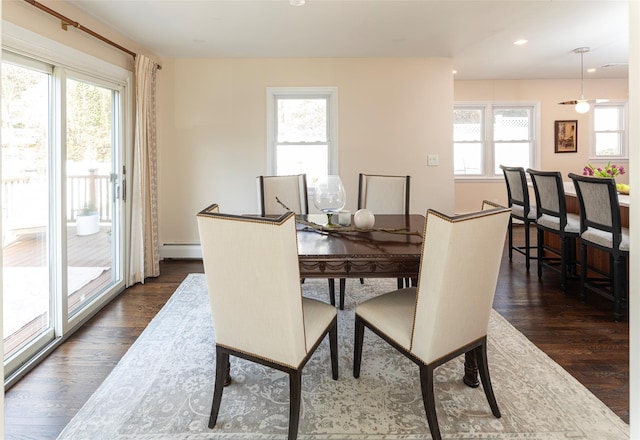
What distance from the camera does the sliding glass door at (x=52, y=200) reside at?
2.42 metres

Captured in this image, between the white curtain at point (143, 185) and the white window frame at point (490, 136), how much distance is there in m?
4.70

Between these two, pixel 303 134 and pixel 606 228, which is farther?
pixel 303 134

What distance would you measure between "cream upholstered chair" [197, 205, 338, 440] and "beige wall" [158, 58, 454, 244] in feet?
10.5

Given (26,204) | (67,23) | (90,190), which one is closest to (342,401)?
(26,204)

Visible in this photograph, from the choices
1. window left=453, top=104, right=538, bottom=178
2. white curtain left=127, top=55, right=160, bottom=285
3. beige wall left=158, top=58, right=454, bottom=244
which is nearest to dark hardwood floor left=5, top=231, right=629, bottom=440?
white curtain left=127, top=55, right=160, bottom=285

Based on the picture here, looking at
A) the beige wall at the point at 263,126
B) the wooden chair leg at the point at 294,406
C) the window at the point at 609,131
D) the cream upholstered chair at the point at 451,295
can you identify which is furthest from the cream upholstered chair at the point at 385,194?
the window at the point at 609,131

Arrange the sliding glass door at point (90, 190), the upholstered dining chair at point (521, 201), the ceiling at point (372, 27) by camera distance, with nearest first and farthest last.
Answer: the sliding glass door at point (90, 190), the ceiling at point (372, 27), the upholstered dining chair at point (521, 201)

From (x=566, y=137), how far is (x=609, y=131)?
779 millimetres

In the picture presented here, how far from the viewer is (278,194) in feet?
11.7

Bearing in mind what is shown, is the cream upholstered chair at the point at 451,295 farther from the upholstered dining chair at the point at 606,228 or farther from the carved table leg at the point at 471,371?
the upholstered dining chair at the point at 606,228

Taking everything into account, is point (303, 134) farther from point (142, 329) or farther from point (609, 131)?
point (609, 131)

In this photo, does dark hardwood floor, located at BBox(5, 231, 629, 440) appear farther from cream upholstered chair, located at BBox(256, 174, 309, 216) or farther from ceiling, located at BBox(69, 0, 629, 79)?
ceiling, located at BBox(69, 0, 629, 79)

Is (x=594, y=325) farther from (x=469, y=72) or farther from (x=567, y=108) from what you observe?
(x=567, y=108)

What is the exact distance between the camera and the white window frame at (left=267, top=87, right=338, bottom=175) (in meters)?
4.73
